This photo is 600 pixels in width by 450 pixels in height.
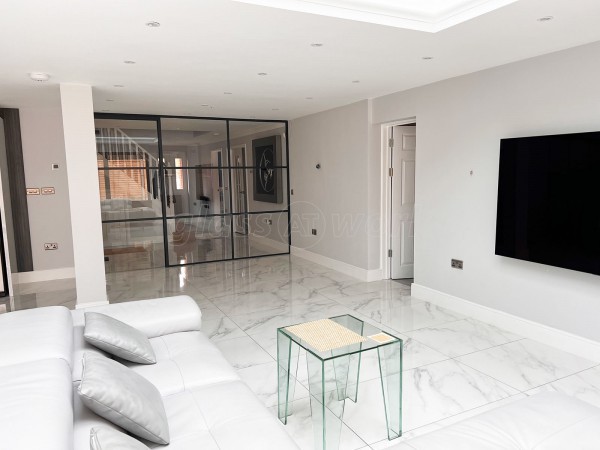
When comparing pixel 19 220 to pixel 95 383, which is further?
pixel 19 220

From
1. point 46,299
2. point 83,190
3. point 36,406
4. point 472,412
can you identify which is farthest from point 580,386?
point 46,299

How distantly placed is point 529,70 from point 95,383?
3.93 m

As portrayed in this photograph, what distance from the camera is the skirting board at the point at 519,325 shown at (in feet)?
11.1

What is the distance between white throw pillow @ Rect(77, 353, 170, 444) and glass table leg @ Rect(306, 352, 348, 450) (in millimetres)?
749

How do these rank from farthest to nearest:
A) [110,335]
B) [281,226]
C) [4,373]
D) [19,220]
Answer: [281,226], [19,220], [110,335], [4,373]

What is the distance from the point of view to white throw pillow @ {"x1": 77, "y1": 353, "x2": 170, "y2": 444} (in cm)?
159

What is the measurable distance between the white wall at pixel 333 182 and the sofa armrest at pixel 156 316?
3.35m

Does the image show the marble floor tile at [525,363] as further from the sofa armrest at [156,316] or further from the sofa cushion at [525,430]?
the sofa armrest at [156,316]

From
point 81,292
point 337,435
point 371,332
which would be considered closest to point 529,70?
point 371,332

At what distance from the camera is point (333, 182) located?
654cm

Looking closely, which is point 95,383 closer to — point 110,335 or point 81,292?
point 110,335

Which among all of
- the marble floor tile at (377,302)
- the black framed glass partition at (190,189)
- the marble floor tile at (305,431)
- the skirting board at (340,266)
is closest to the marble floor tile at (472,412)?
the marble floor tile at (305,431)

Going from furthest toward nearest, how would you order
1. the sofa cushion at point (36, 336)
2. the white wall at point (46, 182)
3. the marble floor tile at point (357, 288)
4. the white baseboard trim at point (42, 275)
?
1. the white baseboard trim at point (42, 275)
2. the white wall at point (46, 182)
3. the marble floor tile at point (357, 288)
4. the sofa cushion at point (36, 336)

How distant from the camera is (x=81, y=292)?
4.66 metres
